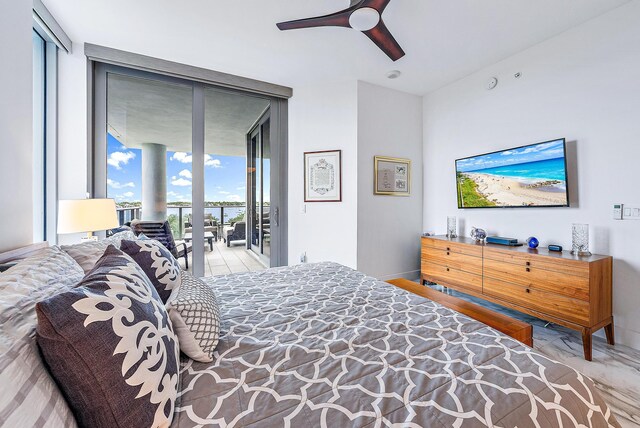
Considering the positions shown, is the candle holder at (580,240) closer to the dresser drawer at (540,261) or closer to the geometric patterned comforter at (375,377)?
the dresser drawer at (540,261)

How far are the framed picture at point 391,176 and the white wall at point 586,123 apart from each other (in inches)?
35.4

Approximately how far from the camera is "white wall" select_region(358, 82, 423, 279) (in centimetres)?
363

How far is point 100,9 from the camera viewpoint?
90.3 inches

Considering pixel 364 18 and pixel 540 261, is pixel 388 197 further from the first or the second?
pixel 364 18

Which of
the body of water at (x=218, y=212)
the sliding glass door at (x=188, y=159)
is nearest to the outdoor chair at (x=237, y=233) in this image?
the sliding glass door at (x=188, y=159)

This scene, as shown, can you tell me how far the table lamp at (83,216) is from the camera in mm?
1975

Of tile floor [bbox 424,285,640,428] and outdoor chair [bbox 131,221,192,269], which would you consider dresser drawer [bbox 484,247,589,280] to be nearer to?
tile floor [bbox 424,285,640,428]

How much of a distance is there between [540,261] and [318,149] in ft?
9.02

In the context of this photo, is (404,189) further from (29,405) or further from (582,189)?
(29,405)

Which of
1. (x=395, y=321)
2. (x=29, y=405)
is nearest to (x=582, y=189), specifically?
(x=395, y=321)

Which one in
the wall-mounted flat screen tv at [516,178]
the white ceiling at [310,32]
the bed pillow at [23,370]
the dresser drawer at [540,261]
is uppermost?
the white ceiling at [310,32]

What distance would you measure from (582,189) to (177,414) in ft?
11.2

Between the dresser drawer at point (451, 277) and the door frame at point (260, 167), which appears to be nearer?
the dresser drawer at point (451, 277)

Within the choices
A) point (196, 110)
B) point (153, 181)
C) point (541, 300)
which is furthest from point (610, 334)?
point (153, 181)
